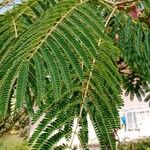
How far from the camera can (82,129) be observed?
1.76m

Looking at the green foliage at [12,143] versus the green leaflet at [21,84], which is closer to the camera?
the green leaflet at [21,84]

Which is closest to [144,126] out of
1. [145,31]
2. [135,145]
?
[135,145]

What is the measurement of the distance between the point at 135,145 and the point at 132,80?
13.0 meters

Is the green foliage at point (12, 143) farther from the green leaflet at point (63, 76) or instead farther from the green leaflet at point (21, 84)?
the green leaflet at point (21, 84)

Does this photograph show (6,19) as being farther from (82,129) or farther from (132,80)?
(132,80)

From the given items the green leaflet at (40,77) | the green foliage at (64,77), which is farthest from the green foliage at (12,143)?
the green leaflet at (40,77)

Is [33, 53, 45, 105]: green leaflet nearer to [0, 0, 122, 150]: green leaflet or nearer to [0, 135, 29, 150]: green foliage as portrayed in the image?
[0, 0, 122, 150]: green leaflet

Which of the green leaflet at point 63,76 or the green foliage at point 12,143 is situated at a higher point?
the green foliage at point 12,143

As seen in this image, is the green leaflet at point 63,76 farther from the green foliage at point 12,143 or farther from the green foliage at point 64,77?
the green foliage at point 12,143

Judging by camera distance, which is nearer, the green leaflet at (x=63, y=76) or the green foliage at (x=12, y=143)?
the green leaflet at (x=63, y=76)

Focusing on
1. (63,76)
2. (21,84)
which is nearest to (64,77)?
(63,76)

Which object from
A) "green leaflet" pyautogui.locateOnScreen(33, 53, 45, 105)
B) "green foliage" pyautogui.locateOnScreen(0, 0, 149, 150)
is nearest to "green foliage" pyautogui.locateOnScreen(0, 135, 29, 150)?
"green foliage" pyautogui.locateOnScreen(0, 0, 149, 150)

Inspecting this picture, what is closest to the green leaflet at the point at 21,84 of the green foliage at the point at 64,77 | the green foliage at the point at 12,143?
the green foliage at the point at 64,77

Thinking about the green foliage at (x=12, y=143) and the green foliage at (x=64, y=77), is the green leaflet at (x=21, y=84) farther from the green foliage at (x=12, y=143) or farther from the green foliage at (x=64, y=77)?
the green foliage at (x=12, y=143)
